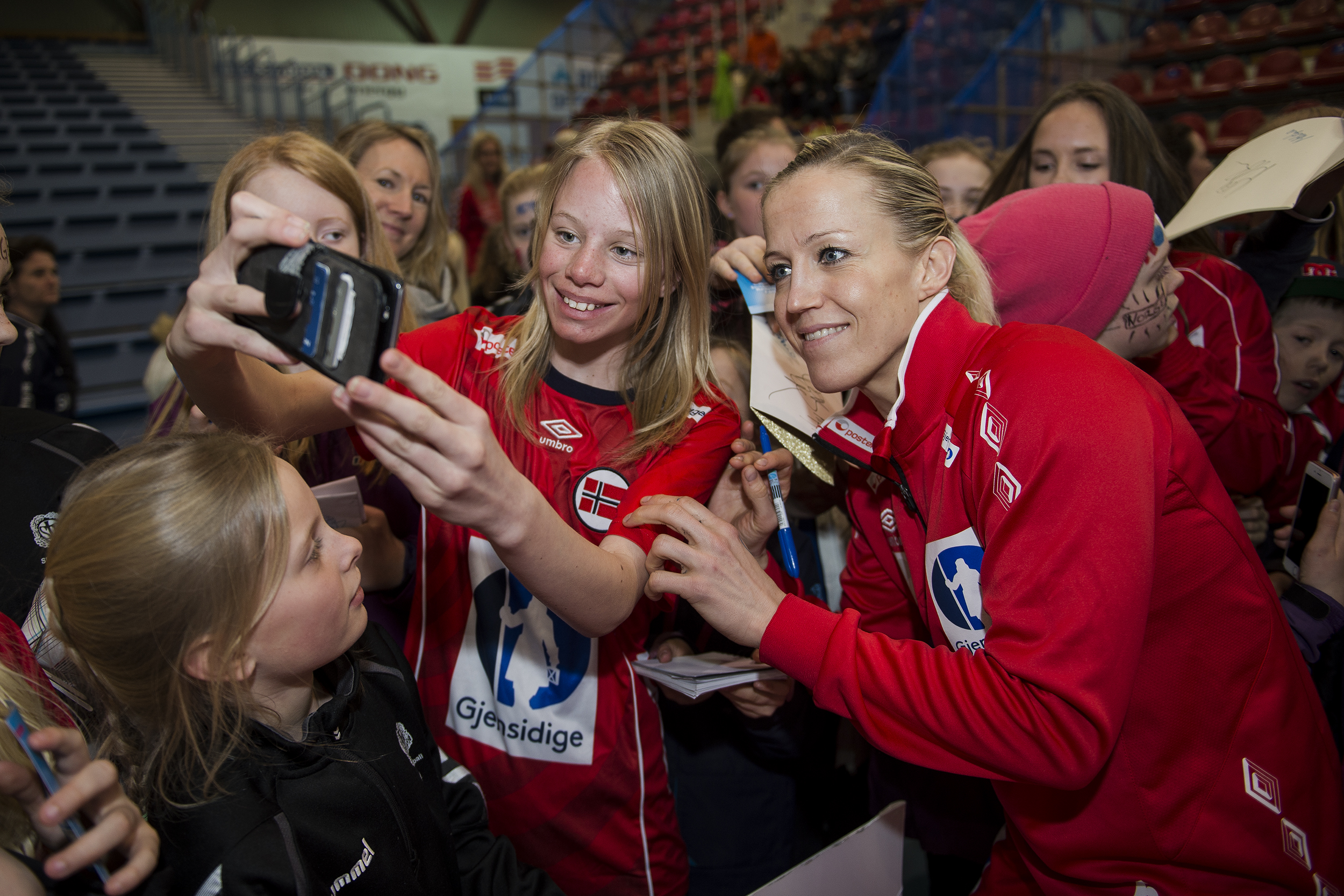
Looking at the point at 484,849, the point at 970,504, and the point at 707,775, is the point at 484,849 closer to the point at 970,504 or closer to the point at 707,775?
the point at 707,775

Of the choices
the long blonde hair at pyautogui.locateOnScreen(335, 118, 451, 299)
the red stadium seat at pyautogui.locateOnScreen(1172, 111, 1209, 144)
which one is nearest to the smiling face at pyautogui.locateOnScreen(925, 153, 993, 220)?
the long blonde hair at pyautogui.locateOnScreen(335, 118, 451, 299)

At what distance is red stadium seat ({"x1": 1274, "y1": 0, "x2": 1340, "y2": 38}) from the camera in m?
7.92

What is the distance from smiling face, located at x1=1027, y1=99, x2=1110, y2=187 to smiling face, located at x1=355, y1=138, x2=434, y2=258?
2096mm

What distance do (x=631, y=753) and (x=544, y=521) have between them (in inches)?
26.8

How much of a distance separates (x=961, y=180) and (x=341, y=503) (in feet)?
8.63

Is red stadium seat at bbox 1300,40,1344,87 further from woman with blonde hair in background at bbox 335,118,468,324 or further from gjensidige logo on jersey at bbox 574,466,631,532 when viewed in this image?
gjensidige logo on jersey at bbox 574,466,631,532

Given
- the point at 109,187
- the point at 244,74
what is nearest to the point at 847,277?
the point at 109,187

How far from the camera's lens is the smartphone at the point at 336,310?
0.93m

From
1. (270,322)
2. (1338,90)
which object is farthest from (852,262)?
(1338,90)

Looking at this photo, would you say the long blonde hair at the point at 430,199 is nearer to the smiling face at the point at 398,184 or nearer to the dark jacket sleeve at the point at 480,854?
the smiling face at the point at 398,184

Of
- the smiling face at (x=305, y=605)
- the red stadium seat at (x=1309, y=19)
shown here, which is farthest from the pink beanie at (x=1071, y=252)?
the red stadium seat at (x=1309, y=19)

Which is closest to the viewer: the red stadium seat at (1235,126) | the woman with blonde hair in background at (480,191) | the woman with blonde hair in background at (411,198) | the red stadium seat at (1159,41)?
the woman with blonde hair in background at (411,198)

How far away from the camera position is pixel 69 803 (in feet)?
2.77

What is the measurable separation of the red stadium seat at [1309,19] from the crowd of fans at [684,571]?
805 cm
